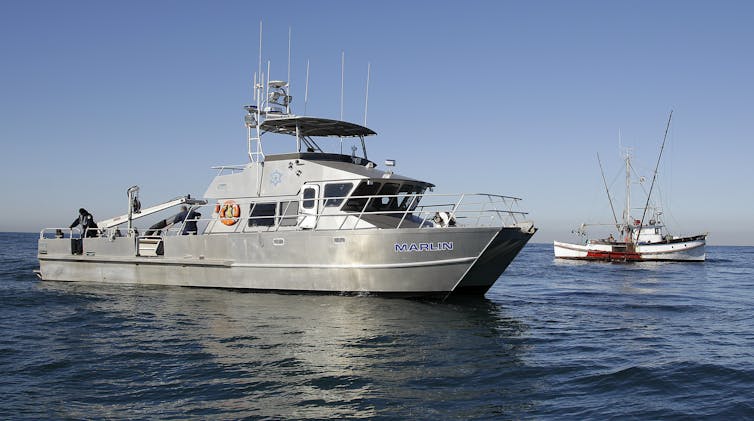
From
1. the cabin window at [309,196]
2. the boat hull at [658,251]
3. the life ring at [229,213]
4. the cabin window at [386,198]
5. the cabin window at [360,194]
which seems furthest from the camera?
the boat hull at [658,251]

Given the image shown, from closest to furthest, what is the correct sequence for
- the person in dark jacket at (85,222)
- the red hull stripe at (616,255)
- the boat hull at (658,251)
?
the person in dark jacket at (85,222), the boat hull at (658,251), the red hull stripe at (616,255)

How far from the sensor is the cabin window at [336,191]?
15.1 metres

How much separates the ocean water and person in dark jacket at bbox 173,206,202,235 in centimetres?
271

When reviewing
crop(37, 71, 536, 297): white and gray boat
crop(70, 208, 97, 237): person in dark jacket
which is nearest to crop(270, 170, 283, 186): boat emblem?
crop(37, 71, 536, 297): white and gray boat

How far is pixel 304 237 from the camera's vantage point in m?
14.7

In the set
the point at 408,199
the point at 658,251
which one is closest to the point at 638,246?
the point at 658,251

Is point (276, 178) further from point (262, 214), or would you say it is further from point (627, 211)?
point (627, 211)

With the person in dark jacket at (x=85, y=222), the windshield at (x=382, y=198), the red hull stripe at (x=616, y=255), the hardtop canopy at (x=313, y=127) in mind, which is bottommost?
the red hull stripe at (x=616, y=255)

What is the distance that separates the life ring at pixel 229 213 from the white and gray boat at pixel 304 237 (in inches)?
1.1

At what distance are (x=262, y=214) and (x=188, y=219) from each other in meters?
2.89

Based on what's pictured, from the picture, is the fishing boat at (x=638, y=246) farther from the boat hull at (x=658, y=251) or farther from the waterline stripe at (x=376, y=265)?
the waterline stripe at (x=376, y=265)

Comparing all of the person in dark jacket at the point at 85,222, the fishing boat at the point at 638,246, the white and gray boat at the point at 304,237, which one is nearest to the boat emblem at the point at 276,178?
the white and gray boat at the point at 304,237

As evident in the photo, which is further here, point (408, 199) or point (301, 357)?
point (408, 199)

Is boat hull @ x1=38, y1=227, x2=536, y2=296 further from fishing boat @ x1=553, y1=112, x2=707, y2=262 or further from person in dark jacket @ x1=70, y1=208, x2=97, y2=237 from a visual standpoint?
fishing boat @ x1=553, y1=112, x2=707, y2=262
